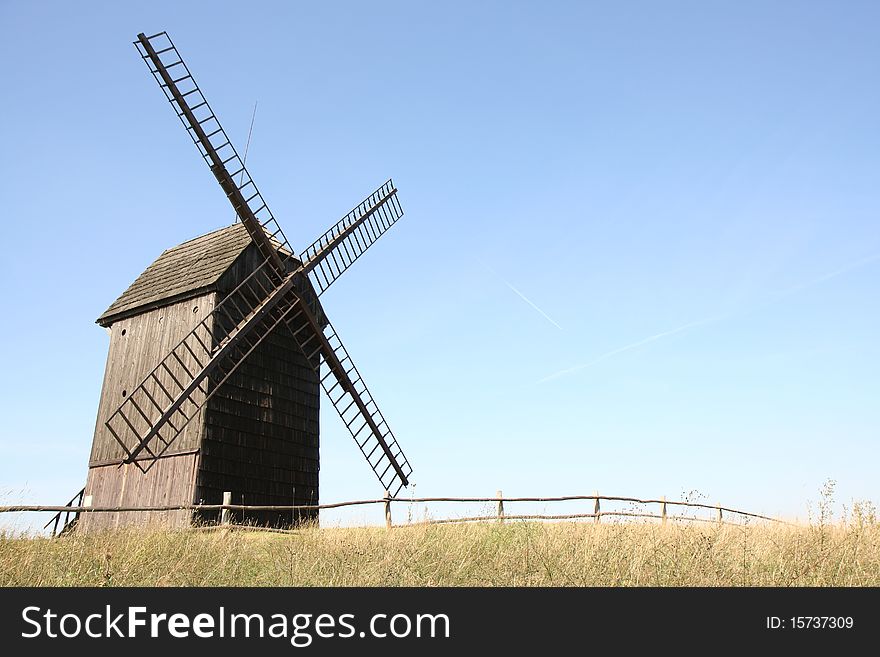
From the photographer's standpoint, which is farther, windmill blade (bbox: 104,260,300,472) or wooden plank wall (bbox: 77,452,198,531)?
windmill blade (bbox: 104,260,300,472)

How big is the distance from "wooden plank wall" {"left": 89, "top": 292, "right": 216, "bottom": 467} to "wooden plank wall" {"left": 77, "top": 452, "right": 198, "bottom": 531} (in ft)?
1.29

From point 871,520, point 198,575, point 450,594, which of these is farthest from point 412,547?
point 871,520

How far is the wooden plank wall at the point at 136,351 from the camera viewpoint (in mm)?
16766

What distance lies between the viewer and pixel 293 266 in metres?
18.7

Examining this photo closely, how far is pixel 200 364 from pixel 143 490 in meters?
Result: 3.23

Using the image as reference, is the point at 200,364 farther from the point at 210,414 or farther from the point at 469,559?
the point at 469,559

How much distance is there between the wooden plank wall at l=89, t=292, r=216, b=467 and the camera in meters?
16.8

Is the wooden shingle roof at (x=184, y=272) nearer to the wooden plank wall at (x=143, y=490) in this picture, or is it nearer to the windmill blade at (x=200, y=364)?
the windmill blade at (x=200, y=364)

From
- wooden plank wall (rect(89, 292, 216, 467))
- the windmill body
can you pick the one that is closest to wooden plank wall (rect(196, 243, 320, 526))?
the windmill body

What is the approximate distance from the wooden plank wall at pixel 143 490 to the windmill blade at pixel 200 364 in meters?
0.36

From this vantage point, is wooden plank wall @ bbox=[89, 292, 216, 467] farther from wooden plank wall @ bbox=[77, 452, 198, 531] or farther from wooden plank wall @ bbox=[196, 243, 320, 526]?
wooden plank wall @ bbox=[196, 243, 320, 526]

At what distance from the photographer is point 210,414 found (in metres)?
15.8

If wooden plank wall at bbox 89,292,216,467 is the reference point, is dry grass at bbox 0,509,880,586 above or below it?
below

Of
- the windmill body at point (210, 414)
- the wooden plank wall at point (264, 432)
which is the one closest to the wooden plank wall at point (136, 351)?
the windmill body at point (210, 414)
